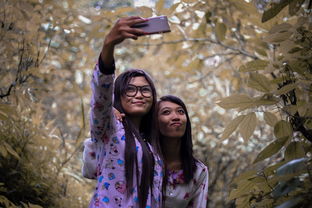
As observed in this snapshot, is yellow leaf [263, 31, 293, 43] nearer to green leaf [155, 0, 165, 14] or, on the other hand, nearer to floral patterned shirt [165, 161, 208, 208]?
floral patterned shirt [165, 161, 208, 208]

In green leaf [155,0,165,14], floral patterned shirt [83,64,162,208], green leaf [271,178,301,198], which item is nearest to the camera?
green leaf [271,178,301,198]

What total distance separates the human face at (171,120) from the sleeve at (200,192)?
23 centimetres

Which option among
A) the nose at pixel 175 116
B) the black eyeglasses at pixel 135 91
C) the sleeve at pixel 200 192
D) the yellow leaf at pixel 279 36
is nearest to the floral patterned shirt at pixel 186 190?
the sleeve at pixel 200 192

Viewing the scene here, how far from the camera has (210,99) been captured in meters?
4.91

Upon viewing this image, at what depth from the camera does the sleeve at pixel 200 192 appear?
1.83 meters

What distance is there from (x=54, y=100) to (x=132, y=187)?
15.9 feet

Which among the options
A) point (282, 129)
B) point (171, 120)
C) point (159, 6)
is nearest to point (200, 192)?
point (171, 120)

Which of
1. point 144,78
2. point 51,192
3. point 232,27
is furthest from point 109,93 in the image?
point 232,27

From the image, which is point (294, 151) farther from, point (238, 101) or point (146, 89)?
point (146, 89)

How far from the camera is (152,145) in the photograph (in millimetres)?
1732

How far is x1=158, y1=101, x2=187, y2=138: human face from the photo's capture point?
1.77m

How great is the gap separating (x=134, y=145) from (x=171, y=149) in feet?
0.86

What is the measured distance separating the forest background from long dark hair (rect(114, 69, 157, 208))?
0.32 m

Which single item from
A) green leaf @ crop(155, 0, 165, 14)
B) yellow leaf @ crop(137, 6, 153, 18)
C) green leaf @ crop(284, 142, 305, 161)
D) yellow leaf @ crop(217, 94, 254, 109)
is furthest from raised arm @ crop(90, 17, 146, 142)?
green leaf @ crop(155, 0, 165, 14)
